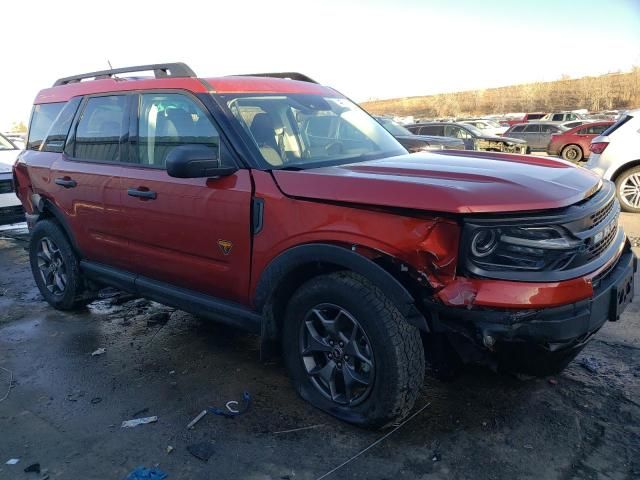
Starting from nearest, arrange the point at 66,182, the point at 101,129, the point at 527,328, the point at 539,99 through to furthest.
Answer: the point at 527,328 → the point at 101,129 → the point at 66,182 → the point at 539,99

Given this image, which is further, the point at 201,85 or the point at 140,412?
the point at 201,85

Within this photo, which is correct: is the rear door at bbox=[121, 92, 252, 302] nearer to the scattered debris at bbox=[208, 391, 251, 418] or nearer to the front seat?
the front seat

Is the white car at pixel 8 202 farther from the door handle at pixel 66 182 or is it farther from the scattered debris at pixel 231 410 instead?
the scattered debris at pixel 231 410

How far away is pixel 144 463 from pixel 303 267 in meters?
1.25

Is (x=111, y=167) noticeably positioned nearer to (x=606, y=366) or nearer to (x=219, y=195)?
(x=219, y=195)

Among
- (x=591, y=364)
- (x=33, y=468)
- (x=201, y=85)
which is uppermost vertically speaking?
(x=201, y=85)

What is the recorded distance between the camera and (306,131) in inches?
138

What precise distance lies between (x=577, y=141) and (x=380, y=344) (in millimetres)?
18664

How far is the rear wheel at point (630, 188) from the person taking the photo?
8.20 m

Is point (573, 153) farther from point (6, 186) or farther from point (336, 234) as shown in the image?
point (336, 234)

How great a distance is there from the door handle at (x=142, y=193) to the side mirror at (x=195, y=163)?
56 centimetres

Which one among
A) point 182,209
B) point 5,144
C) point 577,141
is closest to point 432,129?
point 577,141

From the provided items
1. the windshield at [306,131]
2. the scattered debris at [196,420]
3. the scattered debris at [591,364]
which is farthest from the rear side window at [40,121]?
the scattered debris at [591,364]

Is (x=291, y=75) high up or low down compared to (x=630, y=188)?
up
